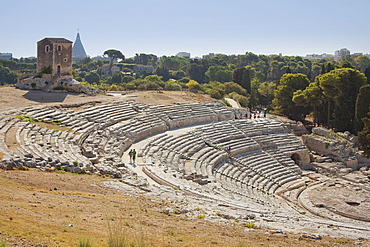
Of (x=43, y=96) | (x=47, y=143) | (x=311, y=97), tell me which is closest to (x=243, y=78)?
(x=311, y=97)

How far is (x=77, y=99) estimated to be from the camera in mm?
29562

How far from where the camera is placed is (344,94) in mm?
35219

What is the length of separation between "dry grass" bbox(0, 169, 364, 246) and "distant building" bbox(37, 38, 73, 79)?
21759 mm

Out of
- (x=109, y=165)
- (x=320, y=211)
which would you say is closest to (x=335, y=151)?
(x=320, y=211)

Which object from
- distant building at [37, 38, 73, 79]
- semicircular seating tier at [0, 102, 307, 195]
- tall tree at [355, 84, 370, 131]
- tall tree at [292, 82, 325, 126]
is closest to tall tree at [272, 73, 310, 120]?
tall tree at [292, 82, 325, 126]

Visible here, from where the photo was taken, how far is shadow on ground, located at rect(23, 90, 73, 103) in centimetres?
2808

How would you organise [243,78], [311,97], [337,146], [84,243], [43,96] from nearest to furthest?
1. [84,243]
2. [43,96]
3. [337,146]
4. [311,97]
5. [243,78]

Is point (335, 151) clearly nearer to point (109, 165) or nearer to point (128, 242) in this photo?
point (109, 165)

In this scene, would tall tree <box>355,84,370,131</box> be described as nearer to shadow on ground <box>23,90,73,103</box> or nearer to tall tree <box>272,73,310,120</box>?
tall tree <box>272,73,310,120</box>

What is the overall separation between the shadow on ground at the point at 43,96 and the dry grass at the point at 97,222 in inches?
637

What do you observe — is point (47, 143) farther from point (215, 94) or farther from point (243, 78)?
point (243, 78)

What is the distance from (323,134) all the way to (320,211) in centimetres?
1392

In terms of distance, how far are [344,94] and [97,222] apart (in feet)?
103

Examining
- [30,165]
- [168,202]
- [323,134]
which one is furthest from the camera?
[323,134]
